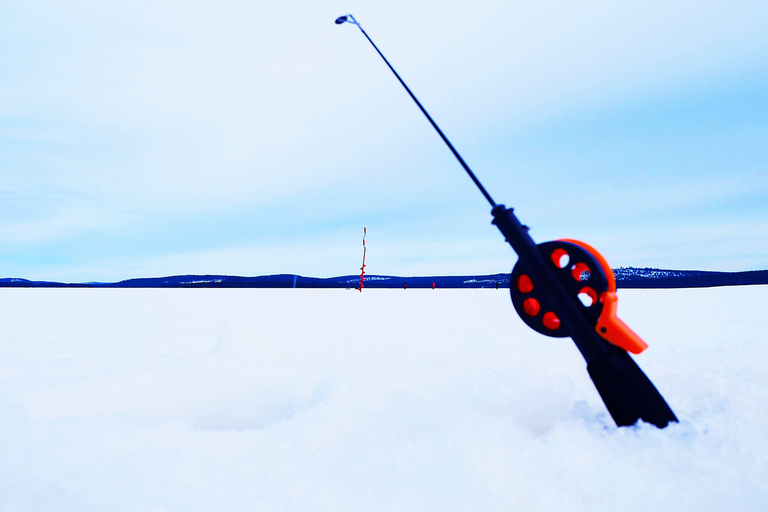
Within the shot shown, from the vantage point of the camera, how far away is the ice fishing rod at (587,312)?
1.52 meters

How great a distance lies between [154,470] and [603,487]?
142cm

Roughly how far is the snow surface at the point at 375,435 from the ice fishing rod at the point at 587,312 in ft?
0.37

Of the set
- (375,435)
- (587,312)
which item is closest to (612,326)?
(587,312)

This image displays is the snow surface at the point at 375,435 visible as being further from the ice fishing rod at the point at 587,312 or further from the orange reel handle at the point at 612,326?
the orange reel handle at the point at 612,326

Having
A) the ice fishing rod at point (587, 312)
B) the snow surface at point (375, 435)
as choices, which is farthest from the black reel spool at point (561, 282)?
the snow surface at point (375, 435)

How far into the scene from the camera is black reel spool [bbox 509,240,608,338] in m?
1.57

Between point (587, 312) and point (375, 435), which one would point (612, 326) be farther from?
point (375, 435)

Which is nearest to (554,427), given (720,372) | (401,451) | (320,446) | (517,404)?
(517,404)

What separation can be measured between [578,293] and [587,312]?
0.08 m

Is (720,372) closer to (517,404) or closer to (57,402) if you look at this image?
(517,404)

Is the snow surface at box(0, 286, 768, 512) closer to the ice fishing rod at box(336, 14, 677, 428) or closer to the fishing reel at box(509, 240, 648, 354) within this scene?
the ice fishing rod at box(336, 14, 677, 428)

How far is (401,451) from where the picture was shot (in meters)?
1.49

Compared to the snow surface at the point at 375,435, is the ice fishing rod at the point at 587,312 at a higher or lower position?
higher

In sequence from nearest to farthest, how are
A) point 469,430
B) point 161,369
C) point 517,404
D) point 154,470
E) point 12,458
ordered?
point 154,470 < point 12,458 < point 469,430 < point 517,404 < point 161,369
